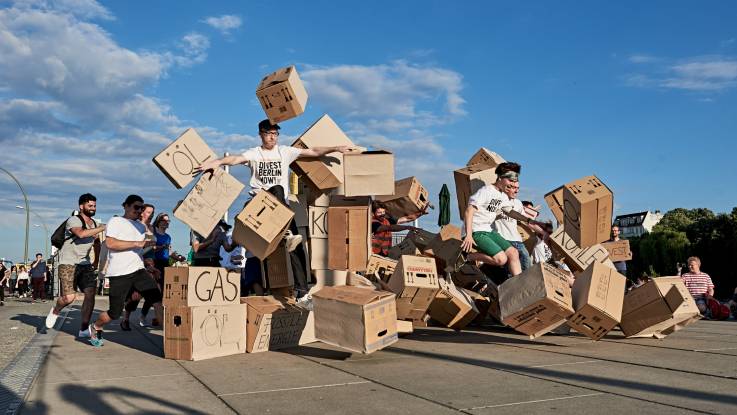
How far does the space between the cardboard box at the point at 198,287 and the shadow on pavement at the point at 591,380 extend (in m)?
2.00

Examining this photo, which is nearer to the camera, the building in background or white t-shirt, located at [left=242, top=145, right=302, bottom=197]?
white t-shirt, located at [left=242, top=145, right=302, bottom=197]

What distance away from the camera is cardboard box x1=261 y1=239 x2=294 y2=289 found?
742 cm

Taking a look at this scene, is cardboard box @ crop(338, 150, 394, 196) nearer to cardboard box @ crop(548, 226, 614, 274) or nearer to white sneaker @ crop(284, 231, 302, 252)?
white sneaker @ crop(284, 231, 302, 252)

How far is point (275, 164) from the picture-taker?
7477 mm

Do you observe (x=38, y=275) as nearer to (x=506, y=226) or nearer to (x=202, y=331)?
(x=202, y=331)

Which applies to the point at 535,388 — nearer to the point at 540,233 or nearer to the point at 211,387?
the point at 211,387

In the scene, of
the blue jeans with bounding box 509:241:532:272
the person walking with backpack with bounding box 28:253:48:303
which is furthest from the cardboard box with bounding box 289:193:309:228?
the person walking with backpack with bounding box 28:253:48:303

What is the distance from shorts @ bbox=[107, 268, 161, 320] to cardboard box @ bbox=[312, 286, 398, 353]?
2.71 meters

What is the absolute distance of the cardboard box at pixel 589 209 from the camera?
7.37 m

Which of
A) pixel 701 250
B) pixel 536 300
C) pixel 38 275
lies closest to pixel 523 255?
pixel 536 300

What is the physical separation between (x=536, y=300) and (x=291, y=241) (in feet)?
8.63

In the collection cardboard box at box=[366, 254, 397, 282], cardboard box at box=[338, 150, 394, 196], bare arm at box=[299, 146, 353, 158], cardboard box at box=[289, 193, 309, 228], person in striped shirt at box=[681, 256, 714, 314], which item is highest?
bare arm at box=[299, 146, 353, 158]

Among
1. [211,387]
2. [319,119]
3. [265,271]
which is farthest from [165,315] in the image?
[319,119]

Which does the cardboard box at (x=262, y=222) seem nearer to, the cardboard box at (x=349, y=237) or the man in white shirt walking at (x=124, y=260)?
the cardboard box at (x=349, y=237)
